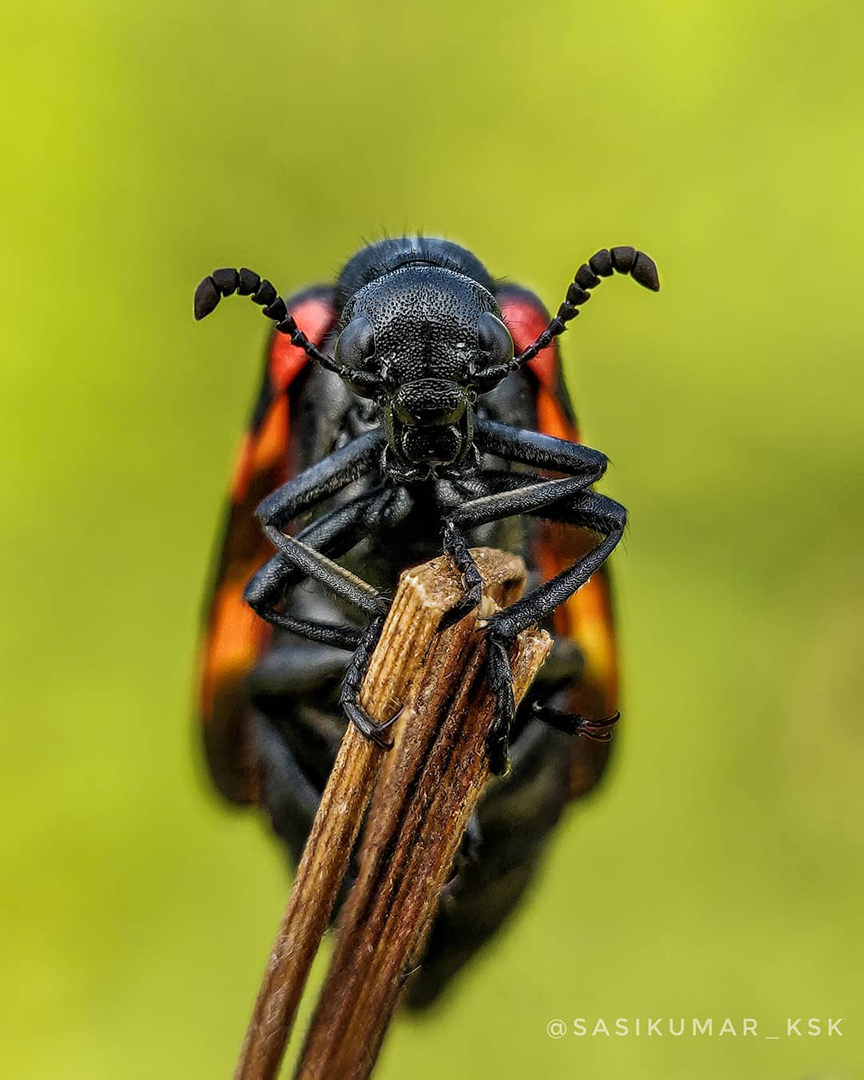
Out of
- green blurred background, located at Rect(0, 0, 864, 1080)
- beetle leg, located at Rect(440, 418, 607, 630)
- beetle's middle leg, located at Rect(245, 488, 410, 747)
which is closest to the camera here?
beetle's middle leg, located at Rect(245, 488, 410, 747)

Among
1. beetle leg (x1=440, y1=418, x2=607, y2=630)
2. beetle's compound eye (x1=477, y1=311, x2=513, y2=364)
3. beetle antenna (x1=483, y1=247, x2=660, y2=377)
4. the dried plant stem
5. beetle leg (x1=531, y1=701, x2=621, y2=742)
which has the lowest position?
the dried plant stem

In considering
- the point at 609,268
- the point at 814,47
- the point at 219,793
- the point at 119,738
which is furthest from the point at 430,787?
the point at 814,47

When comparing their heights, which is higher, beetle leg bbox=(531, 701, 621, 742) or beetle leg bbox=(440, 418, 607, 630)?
beetle leg bbox=(440, 418, 607, 630)

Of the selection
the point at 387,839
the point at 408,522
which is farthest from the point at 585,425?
the point at 387,839

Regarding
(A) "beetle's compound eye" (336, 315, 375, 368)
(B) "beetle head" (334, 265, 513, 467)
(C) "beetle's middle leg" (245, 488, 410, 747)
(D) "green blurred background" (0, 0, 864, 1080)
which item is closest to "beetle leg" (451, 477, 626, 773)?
(B) "beetle head" (334, 265, 513, 467)

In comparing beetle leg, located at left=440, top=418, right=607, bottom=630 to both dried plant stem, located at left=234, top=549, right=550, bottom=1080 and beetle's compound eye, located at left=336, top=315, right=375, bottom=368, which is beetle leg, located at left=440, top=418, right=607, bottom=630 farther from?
dried plant stem, located at left=234, top=549, right=550, bottom=1080

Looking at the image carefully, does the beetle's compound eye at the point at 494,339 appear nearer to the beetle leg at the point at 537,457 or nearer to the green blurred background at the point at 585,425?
the beetle leg at the point at 537,457

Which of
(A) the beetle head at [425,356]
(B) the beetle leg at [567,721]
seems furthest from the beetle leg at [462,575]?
(B) the beetle leg at [567,721]

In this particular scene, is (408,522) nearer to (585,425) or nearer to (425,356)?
(425,356)
